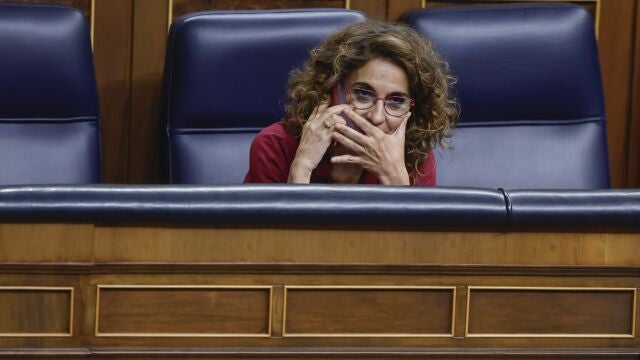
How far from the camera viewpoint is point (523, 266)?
0.82 meters

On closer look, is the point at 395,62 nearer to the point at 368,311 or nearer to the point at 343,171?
the point at 343,171

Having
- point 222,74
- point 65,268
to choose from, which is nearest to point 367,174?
point 222,74

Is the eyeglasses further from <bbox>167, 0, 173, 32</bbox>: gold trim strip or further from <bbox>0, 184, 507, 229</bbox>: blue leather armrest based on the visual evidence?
<bbox>167, 0, 173, 32</bbox>: gold trim strip

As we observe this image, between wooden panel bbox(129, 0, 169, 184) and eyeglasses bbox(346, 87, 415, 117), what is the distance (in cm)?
39

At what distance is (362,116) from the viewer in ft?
3.70

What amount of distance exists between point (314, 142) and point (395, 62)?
0.12m

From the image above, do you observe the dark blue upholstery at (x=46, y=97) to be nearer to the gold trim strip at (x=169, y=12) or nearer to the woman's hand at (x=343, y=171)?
the gold trim strip at (x=169, y=12)

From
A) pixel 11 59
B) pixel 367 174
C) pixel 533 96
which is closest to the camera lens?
pixel 367 174

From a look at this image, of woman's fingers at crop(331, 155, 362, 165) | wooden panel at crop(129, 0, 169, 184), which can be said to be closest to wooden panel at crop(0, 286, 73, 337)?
woman's fingers at crop(331, 155, 362, 165)

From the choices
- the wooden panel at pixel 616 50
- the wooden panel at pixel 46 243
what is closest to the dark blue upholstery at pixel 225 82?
the wooden panel at pixel 616 50

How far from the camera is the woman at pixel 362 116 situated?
1.12 metres

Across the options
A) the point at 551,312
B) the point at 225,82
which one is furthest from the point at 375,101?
the point at 551,312

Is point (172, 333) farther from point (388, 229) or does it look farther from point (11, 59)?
point (11, 59)

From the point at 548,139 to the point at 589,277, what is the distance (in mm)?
583
